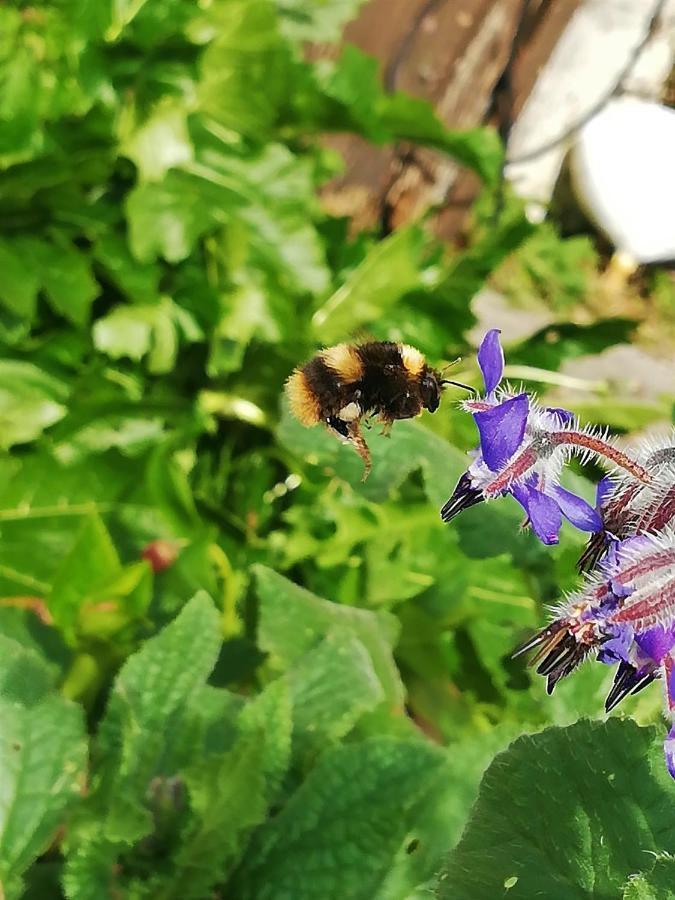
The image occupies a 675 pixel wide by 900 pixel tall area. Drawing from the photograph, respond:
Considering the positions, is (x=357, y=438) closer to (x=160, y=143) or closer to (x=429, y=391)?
(x=429, y=391)

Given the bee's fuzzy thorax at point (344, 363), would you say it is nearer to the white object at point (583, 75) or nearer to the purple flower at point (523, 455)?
the purple flower at point (523, 455)

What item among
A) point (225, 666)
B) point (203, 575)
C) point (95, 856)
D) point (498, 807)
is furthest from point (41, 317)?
point (498, 807)

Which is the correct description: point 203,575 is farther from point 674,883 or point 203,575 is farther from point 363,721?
point 674,883

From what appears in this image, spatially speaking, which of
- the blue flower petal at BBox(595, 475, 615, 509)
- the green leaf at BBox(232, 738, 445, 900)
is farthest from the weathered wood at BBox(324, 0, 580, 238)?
the blue flower petal at BBox(595, 475, 615, 509)

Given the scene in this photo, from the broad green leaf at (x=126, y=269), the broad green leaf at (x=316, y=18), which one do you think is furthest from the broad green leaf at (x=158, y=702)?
the broad green leaf at (x=316, y=18)

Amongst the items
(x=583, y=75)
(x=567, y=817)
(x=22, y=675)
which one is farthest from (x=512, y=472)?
(x=583, y=75)

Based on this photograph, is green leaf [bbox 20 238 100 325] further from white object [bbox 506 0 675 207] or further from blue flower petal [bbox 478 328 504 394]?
white object [bbox 506 0 675 207]

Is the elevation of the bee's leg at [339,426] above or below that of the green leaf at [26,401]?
above
